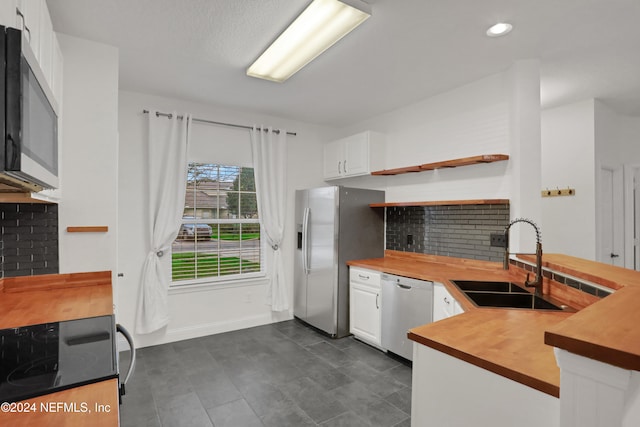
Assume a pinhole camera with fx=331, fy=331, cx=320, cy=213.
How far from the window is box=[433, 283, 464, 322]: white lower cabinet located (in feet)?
7.51

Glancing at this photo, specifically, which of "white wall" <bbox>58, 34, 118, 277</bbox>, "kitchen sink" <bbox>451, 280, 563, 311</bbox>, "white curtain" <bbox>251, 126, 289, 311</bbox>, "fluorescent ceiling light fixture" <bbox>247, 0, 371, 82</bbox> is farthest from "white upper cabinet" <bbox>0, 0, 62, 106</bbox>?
"kitchen sink" <bbox>451, 280, 563, 311</bbox>

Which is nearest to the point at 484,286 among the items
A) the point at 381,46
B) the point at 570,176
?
the point at 381,46

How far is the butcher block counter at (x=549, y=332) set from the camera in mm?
721

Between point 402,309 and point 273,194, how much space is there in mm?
2090

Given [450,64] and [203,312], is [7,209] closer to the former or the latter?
[203,312]

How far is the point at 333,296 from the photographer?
12.3 feet

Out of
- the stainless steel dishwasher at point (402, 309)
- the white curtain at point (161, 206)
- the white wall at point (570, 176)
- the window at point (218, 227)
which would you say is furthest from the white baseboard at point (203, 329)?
the white wall at point (570, 176)

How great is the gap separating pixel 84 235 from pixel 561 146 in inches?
185

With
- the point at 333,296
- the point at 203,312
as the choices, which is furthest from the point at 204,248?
the point at 333,296

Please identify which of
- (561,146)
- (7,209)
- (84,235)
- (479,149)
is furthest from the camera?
(561,146)

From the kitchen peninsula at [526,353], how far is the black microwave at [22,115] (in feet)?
4.73

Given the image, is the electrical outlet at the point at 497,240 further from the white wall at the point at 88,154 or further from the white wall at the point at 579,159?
the white wall at the point at 88,154

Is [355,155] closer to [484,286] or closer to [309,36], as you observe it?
[309,36]

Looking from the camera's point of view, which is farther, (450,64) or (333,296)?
(333,296)
